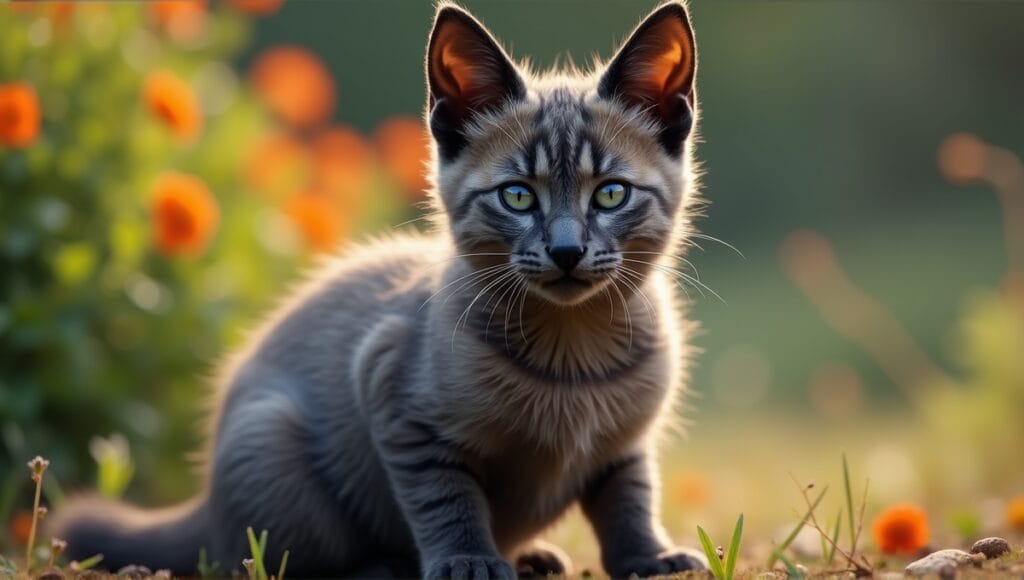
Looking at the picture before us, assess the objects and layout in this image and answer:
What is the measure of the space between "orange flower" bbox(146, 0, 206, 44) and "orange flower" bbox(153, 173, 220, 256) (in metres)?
0.66

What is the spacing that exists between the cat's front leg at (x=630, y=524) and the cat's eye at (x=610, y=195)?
1.92ft

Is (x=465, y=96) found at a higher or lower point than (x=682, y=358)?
higher

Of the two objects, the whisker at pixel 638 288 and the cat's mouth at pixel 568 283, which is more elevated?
the cat's mouth at pixel 568 283

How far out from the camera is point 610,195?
2426 mm

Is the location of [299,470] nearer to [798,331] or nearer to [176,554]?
[176,554]

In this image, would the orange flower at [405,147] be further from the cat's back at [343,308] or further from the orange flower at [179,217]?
the cat's back at [343,308]

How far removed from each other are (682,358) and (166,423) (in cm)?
180

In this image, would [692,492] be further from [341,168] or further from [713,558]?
[341,168]

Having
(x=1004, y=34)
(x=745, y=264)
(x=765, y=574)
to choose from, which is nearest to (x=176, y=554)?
(x=765, y=574)

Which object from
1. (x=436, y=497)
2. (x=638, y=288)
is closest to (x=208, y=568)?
(x=436, y=497)

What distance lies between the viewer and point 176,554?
2.87 m

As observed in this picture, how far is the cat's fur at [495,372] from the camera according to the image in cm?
241

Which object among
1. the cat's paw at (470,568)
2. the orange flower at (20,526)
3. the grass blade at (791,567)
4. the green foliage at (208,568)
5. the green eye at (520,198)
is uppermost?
the green eye at (520,198)

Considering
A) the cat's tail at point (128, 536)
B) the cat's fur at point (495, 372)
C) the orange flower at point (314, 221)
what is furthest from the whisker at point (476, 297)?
the orange flower at point (314, 221)
